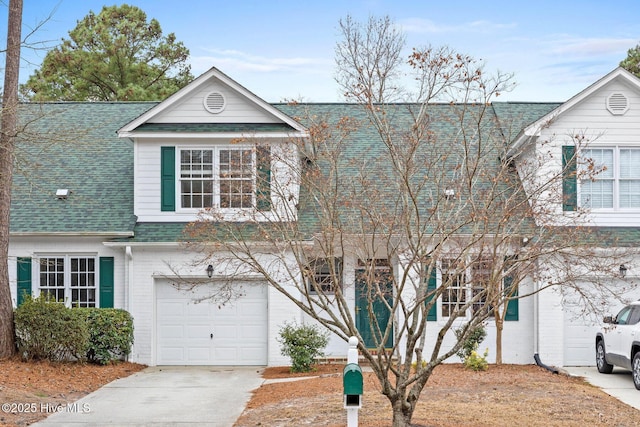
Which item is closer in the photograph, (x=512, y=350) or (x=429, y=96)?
(x=429, y=96)

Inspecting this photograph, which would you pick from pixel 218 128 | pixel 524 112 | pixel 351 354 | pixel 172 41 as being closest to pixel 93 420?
pixel 351 354

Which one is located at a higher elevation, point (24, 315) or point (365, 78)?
point (365, 78)

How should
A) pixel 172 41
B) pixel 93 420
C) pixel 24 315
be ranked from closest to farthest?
pixel 93 420 → pixel 24 315 → pixel 172 41

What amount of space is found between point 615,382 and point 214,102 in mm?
10985

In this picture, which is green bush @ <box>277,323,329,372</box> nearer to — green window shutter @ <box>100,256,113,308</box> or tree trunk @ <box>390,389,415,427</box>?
green window shutter @ <box>100,256,113,308</box>

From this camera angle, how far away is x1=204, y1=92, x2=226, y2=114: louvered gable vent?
67.4ft

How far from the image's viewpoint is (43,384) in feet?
52.9

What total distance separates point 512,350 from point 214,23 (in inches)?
405

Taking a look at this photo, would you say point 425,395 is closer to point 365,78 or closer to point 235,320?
point 365,78

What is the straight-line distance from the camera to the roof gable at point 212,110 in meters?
20.3

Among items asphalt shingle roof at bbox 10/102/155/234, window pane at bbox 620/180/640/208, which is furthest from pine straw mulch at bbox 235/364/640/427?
Result: asphalt shingle roof at bbox 10/102/155/234

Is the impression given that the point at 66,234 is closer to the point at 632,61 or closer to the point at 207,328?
the point at 207,328

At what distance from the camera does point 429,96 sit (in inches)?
466

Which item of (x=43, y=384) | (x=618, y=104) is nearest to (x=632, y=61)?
(x=618, y=104)
